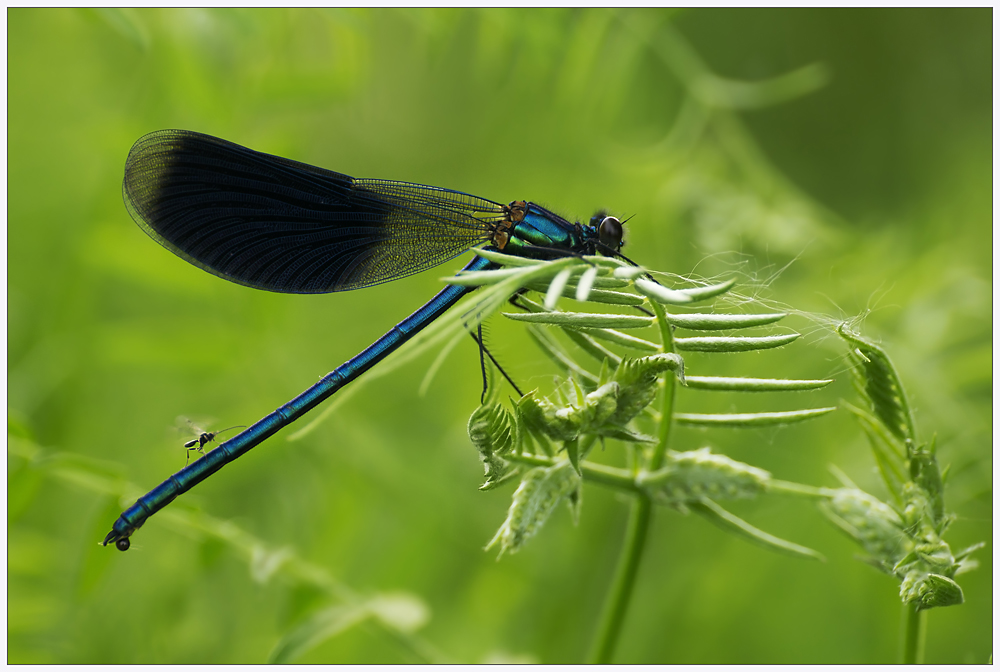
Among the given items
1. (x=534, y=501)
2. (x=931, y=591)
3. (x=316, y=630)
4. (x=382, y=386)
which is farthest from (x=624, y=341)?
(x=382, y=386)

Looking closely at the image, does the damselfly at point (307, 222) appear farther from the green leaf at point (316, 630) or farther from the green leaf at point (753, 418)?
the green leaf at point (753, 418)

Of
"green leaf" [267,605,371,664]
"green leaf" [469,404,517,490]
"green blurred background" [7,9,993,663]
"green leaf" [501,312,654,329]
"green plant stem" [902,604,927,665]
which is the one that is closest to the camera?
"green leaf" [469,404,517,490]

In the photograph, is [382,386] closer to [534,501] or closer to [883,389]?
[534,501]

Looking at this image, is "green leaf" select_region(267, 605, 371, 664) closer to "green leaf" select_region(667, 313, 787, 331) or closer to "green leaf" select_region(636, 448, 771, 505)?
"green leaf" select_region(636, 448, 771, 505)

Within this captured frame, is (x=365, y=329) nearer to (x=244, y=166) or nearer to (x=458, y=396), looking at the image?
(x=458, y=396)

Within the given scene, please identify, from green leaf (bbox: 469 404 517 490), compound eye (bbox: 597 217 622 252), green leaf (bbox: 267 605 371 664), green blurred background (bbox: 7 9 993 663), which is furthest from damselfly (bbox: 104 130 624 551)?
green leaf (bbox: 469 404 517 490)

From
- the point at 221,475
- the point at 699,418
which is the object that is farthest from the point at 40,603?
the point at 699,418
